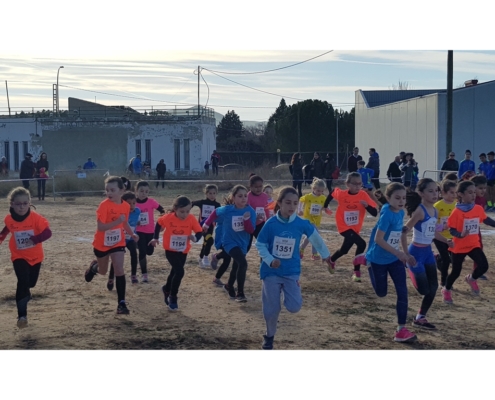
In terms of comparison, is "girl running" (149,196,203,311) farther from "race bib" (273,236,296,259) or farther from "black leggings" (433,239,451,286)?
"black leggings" (433,239,451,286)

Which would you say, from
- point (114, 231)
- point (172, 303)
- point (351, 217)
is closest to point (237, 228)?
point (172, 303)

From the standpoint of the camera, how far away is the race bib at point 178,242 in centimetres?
860

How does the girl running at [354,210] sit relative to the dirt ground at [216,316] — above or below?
above

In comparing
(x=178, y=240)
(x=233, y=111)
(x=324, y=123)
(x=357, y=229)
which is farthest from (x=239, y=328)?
(x=233, y=111)

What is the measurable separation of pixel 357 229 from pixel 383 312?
2.41 metres

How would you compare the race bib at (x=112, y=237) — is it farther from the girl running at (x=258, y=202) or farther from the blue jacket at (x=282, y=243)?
the girl running at (x=258, y=202)

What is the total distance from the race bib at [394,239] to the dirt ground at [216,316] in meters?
0.97

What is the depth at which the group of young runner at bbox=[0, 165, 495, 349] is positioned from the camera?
6508mm

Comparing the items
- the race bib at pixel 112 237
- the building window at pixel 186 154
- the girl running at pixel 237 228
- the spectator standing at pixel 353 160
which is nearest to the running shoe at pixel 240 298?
the girl running at pixel 237 228

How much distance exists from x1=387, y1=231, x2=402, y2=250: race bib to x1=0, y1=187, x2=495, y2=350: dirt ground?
970mm

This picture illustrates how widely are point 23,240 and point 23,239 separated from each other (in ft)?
0.04

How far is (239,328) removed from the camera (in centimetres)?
759

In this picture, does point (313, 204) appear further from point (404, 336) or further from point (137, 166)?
point (137, 166)

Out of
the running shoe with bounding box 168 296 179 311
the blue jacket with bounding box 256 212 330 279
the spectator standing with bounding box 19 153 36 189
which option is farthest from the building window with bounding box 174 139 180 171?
the blue jacket with bounding box 256 212 330 279
